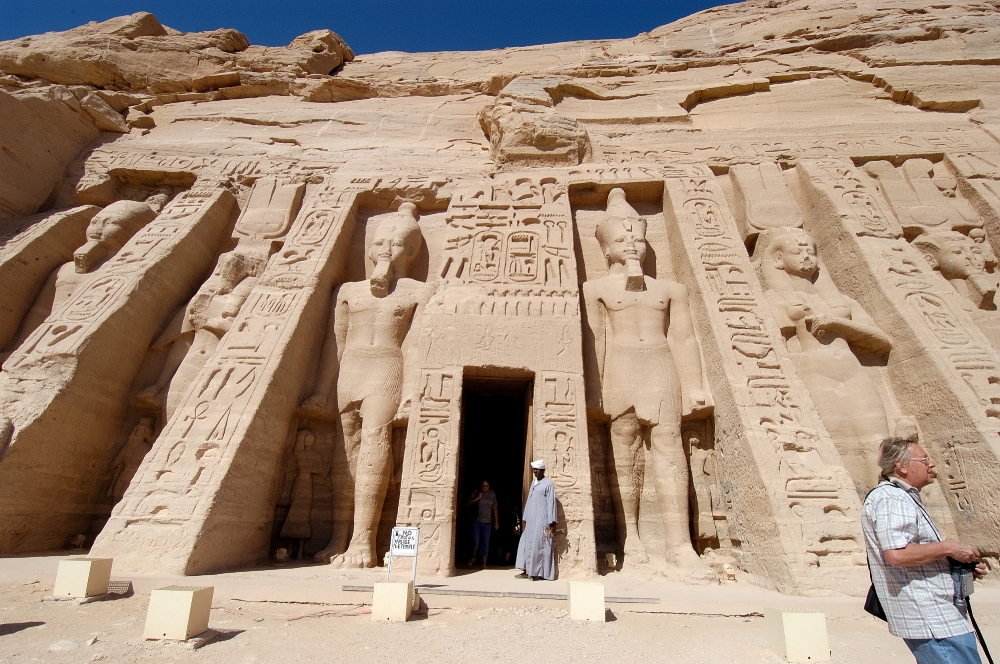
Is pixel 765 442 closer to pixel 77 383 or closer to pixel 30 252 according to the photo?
pixel 77 383

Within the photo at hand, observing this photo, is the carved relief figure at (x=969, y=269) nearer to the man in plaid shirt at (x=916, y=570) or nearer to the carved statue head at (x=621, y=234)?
the carved statue head at (x=621, y=234)

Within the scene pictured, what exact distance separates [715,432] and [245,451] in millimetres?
4630

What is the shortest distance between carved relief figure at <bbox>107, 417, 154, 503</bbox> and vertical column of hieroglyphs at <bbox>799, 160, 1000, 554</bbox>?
317 inches

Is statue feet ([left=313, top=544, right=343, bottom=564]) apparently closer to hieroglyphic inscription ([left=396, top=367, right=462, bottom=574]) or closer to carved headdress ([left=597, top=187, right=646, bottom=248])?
hieroglyphic inscription ([left=396, top=367, right=462, bottom=574])

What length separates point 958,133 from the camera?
8.74m

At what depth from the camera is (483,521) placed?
20.4 ft

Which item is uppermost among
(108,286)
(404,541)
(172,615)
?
(108,286)

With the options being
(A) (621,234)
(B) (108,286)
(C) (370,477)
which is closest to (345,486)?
(C) (370,477)

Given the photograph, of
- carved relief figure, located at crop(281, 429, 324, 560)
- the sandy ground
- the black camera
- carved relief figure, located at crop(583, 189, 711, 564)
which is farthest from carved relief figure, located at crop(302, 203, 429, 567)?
the black camera

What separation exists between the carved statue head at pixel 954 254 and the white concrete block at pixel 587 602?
6.57 meters

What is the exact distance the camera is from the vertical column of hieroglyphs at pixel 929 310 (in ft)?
16.7

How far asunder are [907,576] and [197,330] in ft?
23.6

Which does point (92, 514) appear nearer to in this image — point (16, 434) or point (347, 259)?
point (16, 434)

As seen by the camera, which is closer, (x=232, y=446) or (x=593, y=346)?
(x=232, y=446)
